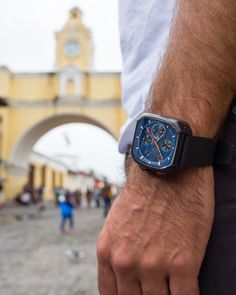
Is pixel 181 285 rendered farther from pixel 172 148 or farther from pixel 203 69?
pixel 203 69

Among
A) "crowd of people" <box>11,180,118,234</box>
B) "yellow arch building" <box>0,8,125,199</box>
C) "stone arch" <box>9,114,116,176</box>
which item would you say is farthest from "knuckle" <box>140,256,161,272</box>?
"stone arch" <box>9,114,116,176</box>

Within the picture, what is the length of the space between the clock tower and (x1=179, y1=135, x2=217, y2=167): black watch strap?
18.4m

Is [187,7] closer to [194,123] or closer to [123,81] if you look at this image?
[194,123]

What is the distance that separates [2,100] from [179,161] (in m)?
17.3

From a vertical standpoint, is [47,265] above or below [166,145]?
below

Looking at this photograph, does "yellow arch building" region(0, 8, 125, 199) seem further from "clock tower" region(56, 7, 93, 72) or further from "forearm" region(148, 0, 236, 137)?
"forearm" region(148, 0, 236, 137)

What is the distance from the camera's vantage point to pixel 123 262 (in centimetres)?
62

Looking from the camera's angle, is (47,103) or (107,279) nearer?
(107,279)

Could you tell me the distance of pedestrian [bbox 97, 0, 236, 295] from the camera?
24.7 inches

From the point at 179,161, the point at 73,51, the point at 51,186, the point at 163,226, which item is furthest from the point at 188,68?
the point at 51,186

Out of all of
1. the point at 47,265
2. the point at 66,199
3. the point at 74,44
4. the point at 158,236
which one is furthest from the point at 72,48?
the point at 158,236

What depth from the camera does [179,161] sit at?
25.9 inches

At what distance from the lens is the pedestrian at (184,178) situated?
626 millimetres

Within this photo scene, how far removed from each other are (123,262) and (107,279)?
6 centimetres
